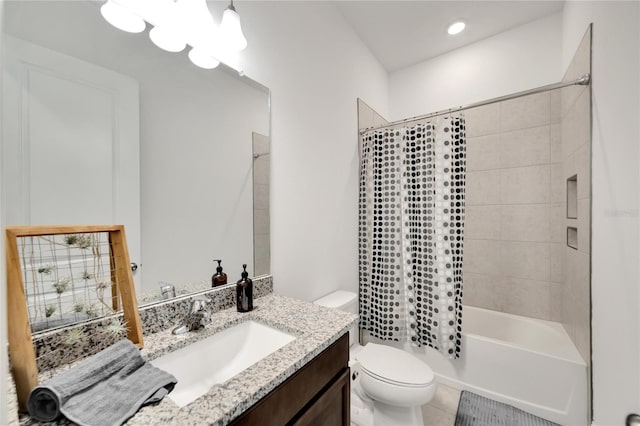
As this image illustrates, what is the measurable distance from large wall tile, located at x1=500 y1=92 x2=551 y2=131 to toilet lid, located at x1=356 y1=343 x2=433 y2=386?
203 centimetres

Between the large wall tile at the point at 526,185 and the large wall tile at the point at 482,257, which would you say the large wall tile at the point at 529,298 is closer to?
the large wall tile at the point at 482,257

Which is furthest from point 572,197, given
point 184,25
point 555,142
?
point 184,25

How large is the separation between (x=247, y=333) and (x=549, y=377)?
5.94 feet

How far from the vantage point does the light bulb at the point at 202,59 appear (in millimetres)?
1119

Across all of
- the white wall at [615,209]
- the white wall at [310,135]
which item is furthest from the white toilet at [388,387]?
the white wall at [615,209]

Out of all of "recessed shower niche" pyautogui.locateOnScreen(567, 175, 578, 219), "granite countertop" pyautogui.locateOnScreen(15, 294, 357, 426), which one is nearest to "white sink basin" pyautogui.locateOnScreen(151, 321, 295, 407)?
"granite countertop" pyautogui.locateOnScreen(15, 294, 357, 426)

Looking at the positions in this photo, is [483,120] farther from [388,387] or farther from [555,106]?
[388,387]

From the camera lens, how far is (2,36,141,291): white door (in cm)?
73

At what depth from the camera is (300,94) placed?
1636 millimetres

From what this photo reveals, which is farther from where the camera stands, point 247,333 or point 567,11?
point 567,11

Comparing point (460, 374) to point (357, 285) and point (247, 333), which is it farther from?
point (247, 333)

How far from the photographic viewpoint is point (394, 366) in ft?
5.00

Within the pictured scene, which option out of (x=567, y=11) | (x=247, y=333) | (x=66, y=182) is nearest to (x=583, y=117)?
(x=567, y=11)

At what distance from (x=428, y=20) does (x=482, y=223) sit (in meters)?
1.70
